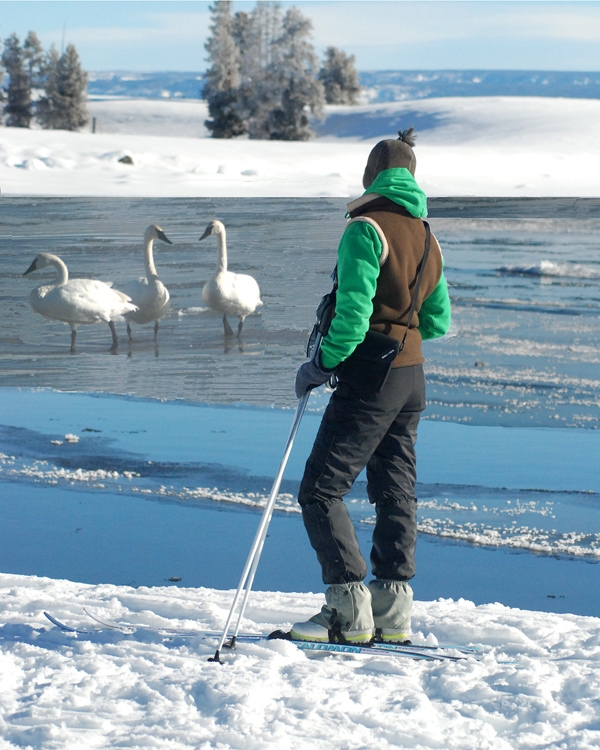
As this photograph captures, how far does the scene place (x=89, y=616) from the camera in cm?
364

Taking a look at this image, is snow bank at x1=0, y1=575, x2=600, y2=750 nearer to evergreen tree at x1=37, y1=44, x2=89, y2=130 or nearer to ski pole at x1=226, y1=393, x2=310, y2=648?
ski pole at x1=226, y1=393, x2=310, y2=648

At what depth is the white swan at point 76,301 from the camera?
22.0ft

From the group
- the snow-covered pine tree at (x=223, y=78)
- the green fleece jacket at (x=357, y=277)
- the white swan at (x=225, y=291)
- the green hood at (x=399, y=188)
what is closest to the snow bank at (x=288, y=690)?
the green fleece jacket at (x=357, y=277)

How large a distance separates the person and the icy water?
125cm

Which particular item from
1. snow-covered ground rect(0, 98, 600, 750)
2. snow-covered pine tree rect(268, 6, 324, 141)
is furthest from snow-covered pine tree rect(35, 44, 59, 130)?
snow-covered ground rect(0, 98, 600, 750)

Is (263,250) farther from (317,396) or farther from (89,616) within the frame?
(89,616)

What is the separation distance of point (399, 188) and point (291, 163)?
14.0 metres

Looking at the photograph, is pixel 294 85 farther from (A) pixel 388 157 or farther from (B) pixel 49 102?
(A) pixel 388 157

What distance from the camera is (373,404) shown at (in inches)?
123

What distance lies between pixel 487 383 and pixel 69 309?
361 centimetres

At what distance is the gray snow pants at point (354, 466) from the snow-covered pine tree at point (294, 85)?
44.5m

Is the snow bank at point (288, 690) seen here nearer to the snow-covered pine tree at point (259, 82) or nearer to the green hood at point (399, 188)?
the green hood at point (399, 188)

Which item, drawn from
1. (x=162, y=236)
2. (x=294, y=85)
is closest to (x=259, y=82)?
(x=294, y=85)

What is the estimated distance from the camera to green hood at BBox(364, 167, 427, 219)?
3.08 m
